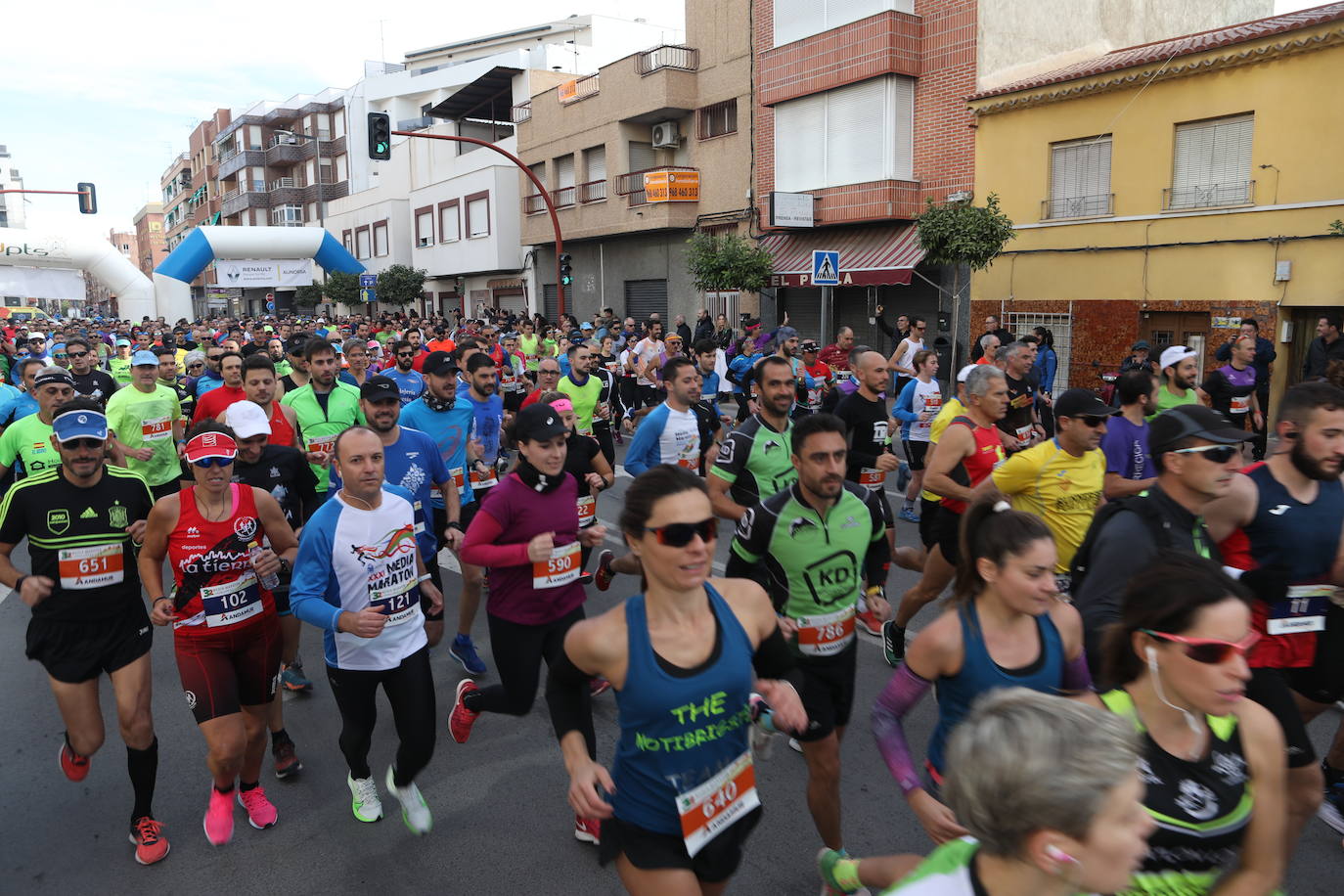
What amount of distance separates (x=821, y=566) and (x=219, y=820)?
2862mm

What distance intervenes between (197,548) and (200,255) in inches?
1495

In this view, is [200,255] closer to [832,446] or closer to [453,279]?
[453,279]

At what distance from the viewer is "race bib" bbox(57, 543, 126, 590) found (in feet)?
13.9

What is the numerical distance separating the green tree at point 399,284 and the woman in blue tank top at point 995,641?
41.7 meters

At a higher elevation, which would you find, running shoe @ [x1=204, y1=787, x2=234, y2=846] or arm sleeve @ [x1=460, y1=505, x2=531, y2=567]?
arm sleeve @ [x1=460, y1=505, x2=531, y2=567]

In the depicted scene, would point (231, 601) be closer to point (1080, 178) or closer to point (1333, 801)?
point (1333, 801)

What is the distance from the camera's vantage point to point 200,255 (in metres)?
37.3

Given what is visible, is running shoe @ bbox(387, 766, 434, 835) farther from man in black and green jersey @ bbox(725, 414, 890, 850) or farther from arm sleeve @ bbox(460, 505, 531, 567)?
man in black and green jersey @ bbox(725, 414, 890, 850)

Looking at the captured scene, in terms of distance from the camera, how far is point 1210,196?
1602 centimetres

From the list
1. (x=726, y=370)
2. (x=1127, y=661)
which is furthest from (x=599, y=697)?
(x=726, y=370)

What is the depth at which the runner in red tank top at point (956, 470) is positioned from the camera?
17.8ft

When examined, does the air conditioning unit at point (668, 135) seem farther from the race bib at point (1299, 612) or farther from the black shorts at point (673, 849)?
the black shorts at point (673, 849)

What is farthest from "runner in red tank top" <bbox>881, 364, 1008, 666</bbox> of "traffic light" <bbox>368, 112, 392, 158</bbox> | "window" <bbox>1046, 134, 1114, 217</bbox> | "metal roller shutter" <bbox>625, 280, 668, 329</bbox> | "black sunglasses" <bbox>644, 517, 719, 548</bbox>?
"metal roller shutter" <bbox>625, 280, 668, 329</bbox>

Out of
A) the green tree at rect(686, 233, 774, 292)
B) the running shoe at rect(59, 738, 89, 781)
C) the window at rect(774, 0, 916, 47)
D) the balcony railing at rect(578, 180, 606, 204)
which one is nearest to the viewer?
the running shoe at rect(59, 738, 89, 781)
